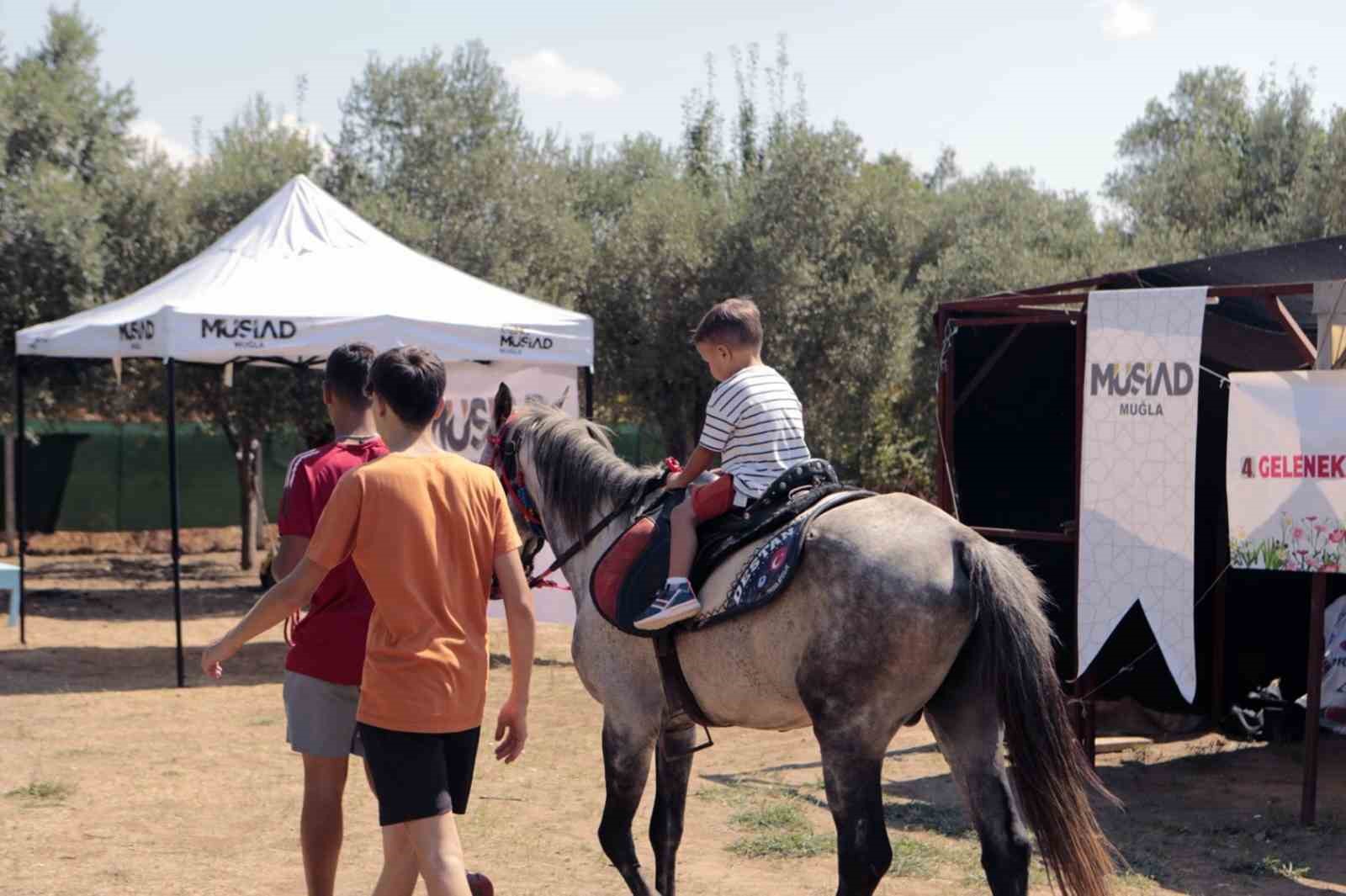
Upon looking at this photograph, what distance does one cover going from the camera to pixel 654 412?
17281 millimetres

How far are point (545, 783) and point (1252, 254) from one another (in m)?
4.98

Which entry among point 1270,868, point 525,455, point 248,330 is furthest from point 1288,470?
point 248,330

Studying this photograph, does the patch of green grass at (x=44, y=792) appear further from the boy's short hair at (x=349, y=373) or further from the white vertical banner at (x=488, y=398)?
the white vertical banner at (x=488, y=398)

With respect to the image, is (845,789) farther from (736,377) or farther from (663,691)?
(736,377)

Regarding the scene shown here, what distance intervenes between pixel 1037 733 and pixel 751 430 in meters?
1.40

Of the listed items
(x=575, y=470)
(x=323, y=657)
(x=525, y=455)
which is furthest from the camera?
(x=525, y=455)

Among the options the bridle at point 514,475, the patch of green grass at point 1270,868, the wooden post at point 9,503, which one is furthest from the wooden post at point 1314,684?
the wooden post at point 9,503

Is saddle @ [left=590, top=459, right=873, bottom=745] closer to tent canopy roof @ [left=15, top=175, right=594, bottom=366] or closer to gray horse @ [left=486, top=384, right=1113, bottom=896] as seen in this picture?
gray horse @ [left=486, top=384, right=1113, bottom=896]

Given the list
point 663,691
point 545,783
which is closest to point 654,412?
point 545,783

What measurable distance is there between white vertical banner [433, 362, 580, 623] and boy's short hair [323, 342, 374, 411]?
22.6 ft

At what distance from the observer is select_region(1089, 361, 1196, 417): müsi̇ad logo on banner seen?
6750 millimetres

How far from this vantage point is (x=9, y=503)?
19172 mm

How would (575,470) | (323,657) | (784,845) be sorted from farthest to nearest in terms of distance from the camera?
(784,845)
(575,470)
(323,657)

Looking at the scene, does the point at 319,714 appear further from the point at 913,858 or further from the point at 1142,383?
the point at 1142,383
